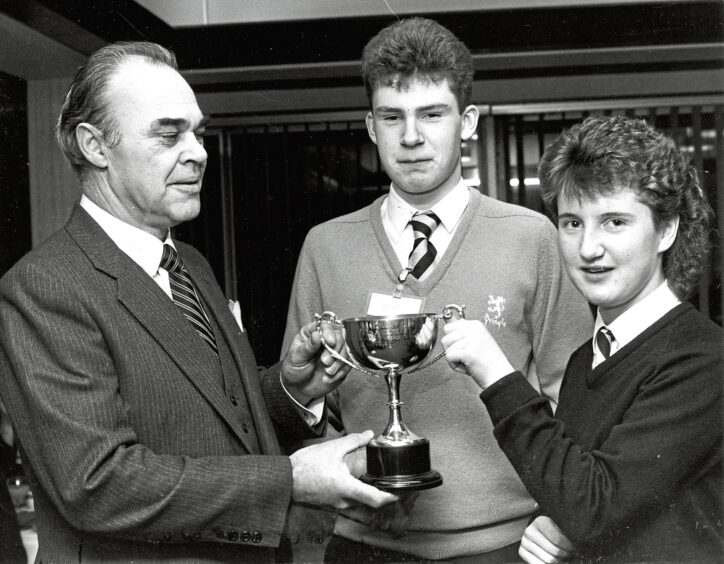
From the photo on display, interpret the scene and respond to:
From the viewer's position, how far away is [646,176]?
4.21 ft

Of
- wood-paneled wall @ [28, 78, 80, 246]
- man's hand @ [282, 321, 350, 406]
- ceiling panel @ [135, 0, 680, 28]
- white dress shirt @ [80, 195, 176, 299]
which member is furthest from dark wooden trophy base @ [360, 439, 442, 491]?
wood-paneled wall @ [28, 78, 80, 246]

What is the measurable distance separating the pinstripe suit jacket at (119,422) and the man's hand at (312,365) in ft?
0.72

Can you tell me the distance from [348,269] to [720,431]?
84 cm

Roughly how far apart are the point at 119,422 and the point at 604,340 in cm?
88

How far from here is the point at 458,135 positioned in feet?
5.42

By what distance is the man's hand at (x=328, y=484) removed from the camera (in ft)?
Answer: 4.39

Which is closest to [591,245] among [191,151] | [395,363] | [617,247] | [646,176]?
[617,247]

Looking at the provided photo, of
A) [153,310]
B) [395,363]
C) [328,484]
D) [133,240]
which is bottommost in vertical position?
[328,484]

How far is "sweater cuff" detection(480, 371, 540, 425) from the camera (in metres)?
1.24

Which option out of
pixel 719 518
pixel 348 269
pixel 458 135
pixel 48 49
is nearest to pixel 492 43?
pixel 458 135

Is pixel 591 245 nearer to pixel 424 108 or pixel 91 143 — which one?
pixel 424 108

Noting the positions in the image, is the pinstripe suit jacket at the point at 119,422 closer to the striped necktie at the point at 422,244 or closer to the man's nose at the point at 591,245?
the striped necktie at the point at 422,244

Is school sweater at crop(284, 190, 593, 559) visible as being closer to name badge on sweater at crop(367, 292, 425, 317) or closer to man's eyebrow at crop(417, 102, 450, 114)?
name badge on sweater at crop(367, 292, 425, 317)

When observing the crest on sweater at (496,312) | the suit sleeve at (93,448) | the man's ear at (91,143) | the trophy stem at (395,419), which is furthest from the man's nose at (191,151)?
the crest on sweater at (496,312)
